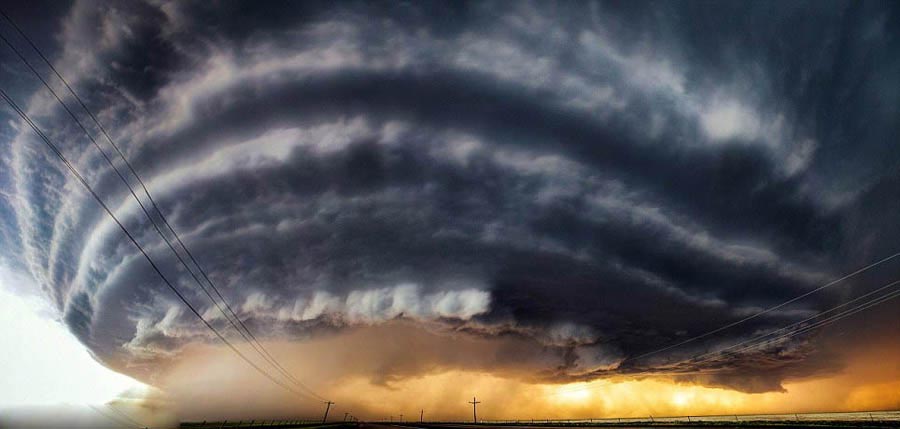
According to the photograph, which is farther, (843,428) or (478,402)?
(478,402)

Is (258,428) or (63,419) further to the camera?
(258,428)

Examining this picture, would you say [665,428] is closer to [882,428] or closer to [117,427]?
[882,428]

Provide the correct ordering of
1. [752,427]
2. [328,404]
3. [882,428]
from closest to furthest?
1. [882,428]
2. [752,427]
3. [328,404]

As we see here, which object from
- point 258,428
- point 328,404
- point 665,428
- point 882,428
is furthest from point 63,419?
point 328,404

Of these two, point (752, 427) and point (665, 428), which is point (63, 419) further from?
point (665, 428)

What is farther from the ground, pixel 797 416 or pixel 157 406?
pixel 157 406

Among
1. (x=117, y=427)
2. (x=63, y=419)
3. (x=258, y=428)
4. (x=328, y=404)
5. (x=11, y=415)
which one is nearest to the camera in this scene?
(x=11, y=415)

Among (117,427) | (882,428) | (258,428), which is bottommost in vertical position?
(258,428)

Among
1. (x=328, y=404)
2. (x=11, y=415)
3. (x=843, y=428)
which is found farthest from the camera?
(x=328, y=404)

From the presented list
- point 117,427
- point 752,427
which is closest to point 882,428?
point 752,427
